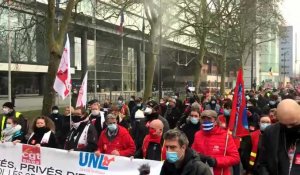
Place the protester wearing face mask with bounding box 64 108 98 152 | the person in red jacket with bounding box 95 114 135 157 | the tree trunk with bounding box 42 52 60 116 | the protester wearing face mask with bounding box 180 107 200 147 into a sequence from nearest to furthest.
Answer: the person in red jacket with bounding box 95 114 135 157, the protester wearing face mask with bounding box 64 108 98 152, the protester wearing face mask with bounding box 180 107 200 147, the tree trunk with bounding box 42 52 60 116

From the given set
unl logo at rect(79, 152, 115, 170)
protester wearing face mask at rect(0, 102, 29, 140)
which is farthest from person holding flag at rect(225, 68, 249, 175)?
protester wearing face mask at rect(0, 102, 29, 140)

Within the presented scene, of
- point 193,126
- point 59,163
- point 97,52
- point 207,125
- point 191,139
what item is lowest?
point 59,163

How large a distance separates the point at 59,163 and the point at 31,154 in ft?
2.01

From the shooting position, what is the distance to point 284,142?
4016mm

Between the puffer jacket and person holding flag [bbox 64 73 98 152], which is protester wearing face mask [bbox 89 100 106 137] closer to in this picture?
person holding flag [bbox 64 73 98 152]

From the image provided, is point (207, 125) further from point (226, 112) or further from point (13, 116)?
point (13, 116)

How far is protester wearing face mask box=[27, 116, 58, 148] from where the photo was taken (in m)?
7.52

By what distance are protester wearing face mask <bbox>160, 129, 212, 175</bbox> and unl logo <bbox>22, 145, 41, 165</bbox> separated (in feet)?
13.3

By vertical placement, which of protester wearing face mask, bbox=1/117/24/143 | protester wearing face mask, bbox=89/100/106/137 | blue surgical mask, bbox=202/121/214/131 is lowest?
protester wearing face mask, bbox=1/117/24/143

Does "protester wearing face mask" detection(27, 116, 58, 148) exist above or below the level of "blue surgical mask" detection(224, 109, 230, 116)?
below

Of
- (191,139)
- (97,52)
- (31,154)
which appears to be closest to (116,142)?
(31,154)

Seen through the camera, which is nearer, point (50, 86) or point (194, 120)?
point (194, 120)

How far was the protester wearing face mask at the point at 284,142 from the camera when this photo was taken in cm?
388

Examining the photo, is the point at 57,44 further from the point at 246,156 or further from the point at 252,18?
the point at 252,18
